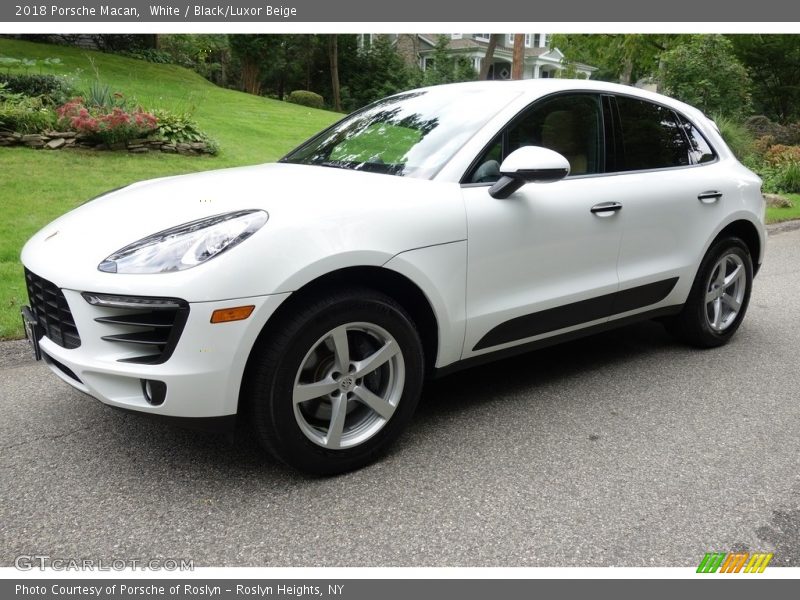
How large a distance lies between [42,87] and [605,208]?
1110cm

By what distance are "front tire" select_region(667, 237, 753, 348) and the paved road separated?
0.56 m

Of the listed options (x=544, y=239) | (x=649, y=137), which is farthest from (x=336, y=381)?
(x=649, y=137)

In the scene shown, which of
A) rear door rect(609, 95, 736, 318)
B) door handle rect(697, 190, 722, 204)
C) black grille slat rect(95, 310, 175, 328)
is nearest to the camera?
black grille slat rect(95, 310, 175, 328)

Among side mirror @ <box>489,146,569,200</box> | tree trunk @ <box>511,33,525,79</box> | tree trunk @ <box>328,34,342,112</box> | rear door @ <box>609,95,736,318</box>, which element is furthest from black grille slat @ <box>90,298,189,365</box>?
tree trunk @ <box>328,34,342,112</box>

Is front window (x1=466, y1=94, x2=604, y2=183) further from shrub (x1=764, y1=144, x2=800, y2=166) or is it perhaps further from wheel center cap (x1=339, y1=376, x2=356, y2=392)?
shrub (x1=764, y1=144, x2=800, y2=166)

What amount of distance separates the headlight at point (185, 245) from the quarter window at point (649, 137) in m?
2.30

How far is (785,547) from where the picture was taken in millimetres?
2518

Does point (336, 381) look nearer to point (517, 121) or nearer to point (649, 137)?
A: point (517, 121)

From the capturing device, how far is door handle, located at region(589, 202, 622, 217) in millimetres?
3658

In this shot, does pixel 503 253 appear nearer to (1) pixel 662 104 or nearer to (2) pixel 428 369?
(2) pixel 428 369

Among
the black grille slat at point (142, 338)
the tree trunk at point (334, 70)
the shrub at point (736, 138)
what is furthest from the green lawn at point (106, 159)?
the tree trunk at point (334, 70)

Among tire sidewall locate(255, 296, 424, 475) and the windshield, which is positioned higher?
the windshield

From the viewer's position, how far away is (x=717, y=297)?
4664mm

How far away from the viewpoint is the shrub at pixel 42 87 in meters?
11.3
